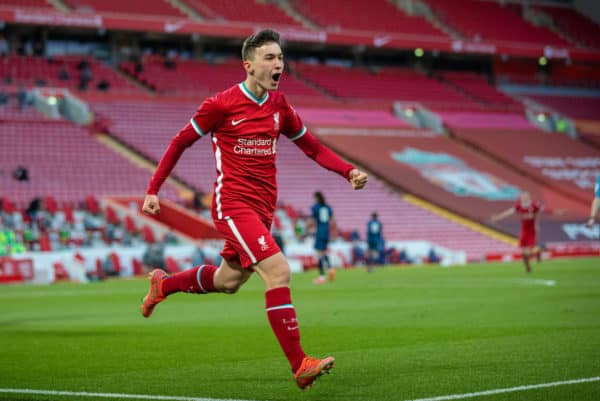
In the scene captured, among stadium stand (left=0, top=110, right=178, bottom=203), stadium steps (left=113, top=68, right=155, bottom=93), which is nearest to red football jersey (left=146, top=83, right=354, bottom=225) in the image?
stadium stand (left=0, top=110, right=178, bottom=203)

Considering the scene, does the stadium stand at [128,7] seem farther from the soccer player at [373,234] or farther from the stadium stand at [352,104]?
the soccer player at [373,234]

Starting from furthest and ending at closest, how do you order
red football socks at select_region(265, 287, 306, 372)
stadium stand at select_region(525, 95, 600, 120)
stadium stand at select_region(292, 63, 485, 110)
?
stadium stand at select_region(525, 95, 600, 120), stadium stand at select_region(292, 63, 485, 110), red football socks at select_region(265, 287, 306, 372)

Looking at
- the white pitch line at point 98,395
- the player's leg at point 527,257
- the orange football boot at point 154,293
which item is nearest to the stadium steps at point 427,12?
the player's leg at point 527,257

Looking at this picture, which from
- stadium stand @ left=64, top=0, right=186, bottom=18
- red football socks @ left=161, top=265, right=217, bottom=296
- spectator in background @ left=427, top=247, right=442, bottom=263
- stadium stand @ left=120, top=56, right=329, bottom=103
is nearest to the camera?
red football socks @ left=161, top=265, right=217, bottom=296

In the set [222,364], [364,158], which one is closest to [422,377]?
[222,364]

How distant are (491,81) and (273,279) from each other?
189 ft

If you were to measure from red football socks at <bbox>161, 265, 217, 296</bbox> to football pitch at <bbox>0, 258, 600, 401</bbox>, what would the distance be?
2.34 feet

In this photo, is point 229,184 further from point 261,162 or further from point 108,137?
point 108,137

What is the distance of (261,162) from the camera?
7.67 metres

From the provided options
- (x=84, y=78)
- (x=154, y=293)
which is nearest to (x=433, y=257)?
(x=84, y=78)

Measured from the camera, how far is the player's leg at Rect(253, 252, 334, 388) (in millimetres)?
6828

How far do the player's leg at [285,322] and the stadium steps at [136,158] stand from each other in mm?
31209

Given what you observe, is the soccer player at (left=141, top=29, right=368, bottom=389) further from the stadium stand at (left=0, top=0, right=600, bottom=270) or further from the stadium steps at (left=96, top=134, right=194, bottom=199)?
the stadium steps at (left=96, top=134, right=194, bottom=199)

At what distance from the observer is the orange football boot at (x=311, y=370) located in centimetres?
680
